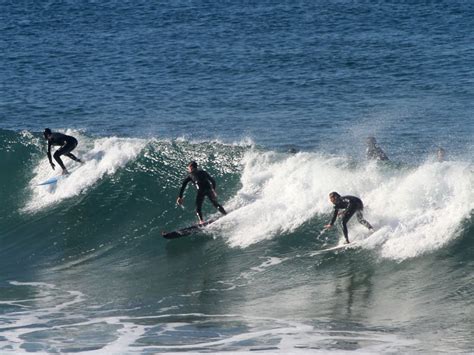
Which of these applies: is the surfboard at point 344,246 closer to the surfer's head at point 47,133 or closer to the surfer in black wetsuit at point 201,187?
the surfer in black wetsuit at point 201,187

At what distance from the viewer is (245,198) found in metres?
25.5

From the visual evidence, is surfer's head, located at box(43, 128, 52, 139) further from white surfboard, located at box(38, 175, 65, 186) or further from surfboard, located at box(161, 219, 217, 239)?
surfboard, located at box(161, 219, 217, 239)

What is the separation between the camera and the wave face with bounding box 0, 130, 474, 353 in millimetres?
18688

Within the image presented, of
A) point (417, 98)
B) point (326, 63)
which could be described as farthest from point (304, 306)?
point (326, 63)

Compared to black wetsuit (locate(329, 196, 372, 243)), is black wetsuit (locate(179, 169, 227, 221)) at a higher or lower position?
higher

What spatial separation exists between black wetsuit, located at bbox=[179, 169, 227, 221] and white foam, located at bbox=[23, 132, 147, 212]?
15.5ft

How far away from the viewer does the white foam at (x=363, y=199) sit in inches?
870

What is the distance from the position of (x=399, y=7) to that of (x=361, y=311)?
39469 millimetres

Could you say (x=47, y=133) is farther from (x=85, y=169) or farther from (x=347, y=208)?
(x=347, y=208)

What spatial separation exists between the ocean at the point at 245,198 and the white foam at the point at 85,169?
0.06m

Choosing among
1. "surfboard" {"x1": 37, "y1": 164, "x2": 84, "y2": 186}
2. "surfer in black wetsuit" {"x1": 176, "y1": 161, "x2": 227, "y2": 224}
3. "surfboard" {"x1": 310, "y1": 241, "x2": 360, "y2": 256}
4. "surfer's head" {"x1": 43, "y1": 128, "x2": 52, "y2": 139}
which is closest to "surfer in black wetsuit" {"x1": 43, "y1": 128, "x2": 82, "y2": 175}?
"surfboard" {"x1": 37, "y1": 164, "x2": 84, "y2": 186}

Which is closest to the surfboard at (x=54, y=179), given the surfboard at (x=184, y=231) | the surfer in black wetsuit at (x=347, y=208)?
the surfboard at (x=184, y=231)

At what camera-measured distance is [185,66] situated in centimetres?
4853

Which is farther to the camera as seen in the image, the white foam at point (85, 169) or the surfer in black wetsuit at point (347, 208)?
the white foam at point (85, 169)
